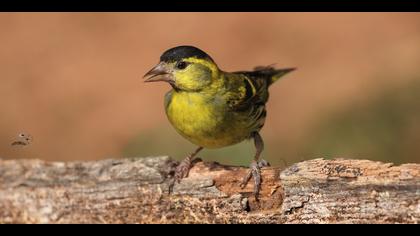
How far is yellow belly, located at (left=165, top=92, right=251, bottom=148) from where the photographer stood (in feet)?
23.2

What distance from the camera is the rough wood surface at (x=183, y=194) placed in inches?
221

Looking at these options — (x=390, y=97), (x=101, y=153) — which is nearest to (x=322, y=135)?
(x=390, y=97)

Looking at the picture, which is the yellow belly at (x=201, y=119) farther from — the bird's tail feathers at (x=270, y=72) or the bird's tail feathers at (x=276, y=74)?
the bird's tail feathers at (x=276, y=74)

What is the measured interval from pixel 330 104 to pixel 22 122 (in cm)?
415

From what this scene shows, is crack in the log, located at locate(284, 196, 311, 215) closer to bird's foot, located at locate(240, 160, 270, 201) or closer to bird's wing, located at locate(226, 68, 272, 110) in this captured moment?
bird's foot, located at locate(240, 160, 270, 201)

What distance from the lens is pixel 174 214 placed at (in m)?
5.82

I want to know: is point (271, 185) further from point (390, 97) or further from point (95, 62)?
point (95, 62)

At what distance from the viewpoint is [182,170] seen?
6098mm

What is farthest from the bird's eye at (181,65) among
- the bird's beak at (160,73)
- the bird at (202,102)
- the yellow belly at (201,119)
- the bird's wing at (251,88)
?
the bird's wing at (251,88)

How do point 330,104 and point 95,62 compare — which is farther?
point 95,62

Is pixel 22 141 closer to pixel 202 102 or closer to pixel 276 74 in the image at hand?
pixel 202 102

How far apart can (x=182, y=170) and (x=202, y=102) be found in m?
1.23

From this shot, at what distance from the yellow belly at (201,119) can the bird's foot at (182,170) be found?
77cm

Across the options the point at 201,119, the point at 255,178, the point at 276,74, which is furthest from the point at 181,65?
the point at 276,74
